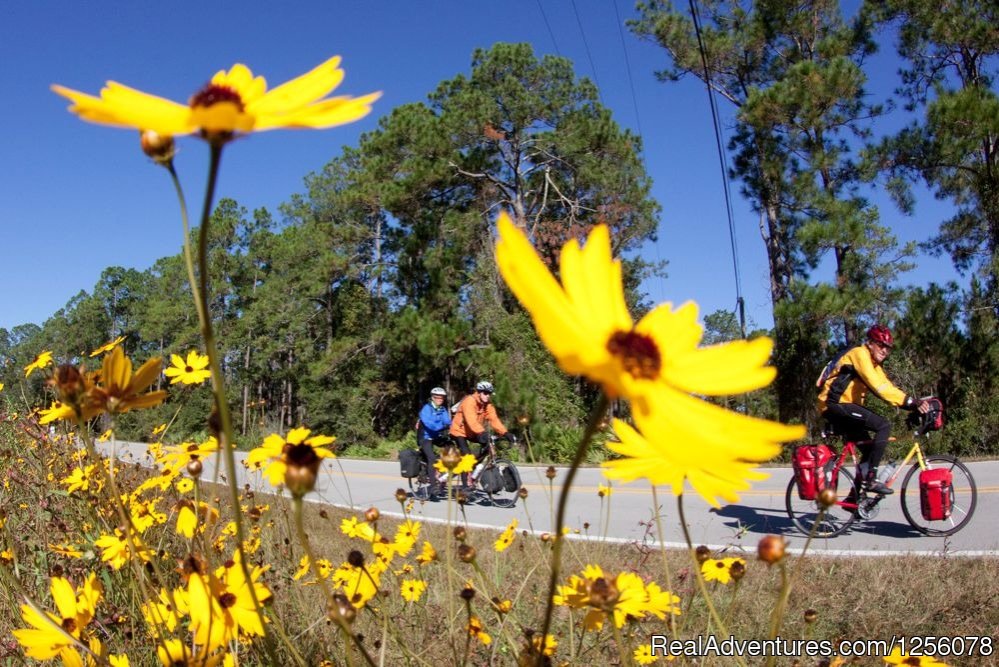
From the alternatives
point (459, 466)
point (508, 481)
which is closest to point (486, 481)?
point (508, 481)

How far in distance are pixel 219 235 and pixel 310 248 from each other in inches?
300

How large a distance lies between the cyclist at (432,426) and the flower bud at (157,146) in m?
5.50

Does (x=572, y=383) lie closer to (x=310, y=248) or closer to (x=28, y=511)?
(x=28, y=511)

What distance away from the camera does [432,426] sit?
19.7 ft

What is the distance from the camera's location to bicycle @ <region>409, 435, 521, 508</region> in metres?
5.91

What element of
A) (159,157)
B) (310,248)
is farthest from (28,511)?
(310,248)

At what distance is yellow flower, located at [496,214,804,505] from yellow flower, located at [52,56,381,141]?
0.48 ft

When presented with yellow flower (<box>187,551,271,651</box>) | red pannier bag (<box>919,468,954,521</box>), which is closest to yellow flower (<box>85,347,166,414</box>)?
yellow flower (<box>187,551,271,651</box>)

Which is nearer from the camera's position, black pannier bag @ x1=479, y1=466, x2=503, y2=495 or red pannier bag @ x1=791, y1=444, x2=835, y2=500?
red pannier bag @ x1=791, y1=444, x2=835, y2=500

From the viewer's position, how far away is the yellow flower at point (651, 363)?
365 mm

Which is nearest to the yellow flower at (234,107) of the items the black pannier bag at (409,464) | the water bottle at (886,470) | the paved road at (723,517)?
the paved road at (723,517)

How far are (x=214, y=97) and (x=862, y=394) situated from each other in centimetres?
440

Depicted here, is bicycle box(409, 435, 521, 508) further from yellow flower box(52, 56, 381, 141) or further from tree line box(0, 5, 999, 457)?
yellow flower box(52, 56, 381, 141)

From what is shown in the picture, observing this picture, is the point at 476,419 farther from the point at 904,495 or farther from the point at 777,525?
the point at 904,495
